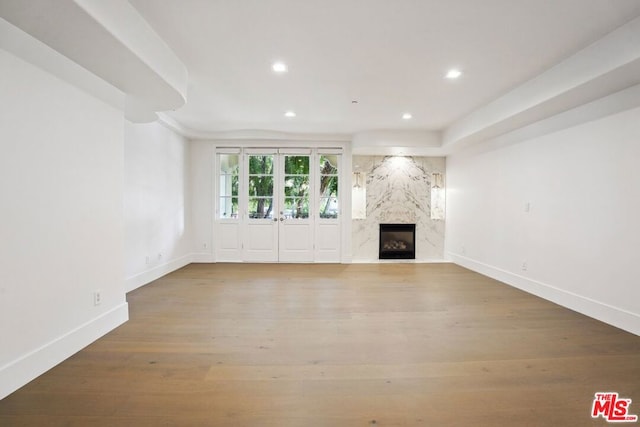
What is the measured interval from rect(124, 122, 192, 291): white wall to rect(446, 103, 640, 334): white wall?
591cm

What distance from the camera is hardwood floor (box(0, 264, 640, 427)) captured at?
1.73 meters

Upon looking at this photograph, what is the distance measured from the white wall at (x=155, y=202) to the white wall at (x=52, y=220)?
127cm

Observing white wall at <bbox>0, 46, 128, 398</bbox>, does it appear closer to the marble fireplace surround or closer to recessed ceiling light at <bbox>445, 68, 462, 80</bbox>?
recessed ceiling light at <bbox>445, 68, 462, 80</bbox>

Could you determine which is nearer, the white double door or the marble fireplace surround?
the white double door

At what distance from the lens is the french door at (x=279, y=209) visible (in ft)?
20.7

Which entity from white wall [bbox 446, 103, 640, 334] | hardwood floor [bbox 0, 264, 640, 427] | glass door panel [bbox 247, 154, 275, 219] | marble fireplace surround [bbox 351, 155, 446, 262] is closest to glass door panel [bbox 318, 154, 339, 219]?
marble fireplace surround [bbox 351, 155, 446, 262]

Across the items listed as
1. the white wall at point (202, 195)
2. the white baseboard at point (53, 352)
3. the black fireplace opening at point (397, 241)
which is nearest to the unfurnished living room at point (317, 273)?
the white baseboard at point (53, 352)

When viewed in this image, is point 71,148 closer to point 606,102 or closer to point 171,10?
point 171,10

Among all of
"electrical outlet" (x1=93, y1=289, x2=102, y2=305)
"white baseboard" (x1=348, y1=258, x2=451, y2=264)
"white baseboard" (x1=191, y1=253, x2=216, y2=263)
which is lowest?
"white baseboard" (x1=348, y1=258, x2=451, y2=264)

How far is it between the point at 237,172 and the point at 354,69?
13.0 feet

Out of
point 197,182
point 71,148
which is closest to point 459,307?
point 71,148

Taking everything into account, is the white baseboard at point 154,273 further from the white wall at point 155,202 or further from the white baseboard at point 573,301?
the white baseboard at point 573,301

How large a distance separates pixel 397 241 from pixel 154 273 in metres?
5.14

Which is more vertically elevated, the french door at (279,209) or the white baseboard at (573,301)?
the french door at (279,209)
